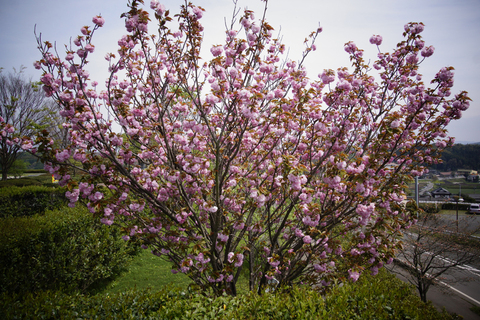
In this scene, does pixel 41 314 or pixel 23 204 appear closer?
pixel 41 314

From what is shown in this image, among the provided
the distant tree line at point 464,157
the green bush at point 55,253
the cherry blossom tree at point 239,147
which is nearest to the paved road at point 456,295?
the cherry blossom tree at point 239,147

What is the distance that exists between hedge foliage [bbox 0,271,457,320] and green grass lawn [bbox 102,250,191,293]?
3.57 m

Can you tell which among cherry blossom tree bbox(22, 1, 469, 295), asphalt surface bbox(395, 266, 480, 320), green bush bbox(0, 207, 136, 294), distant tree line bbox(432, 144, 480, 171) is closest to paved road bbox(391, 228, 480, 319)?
asphalt surface bbox(395, 266, 480, 320)

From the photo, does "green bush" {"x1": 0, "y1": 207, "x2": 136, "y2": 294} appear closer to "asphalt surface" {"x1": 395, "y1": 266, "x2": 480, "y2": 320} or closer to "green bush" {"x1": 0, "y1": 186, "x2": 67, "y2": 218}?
"green bush" {"x1": 0, "y1": 186, "x2": 67, "y2": 218}

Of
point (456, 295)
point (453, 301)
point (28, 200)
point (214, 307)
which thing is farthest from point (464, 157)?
point (28, 200)

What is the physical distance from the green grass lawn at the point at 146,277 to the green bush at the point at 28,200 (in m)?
3.58

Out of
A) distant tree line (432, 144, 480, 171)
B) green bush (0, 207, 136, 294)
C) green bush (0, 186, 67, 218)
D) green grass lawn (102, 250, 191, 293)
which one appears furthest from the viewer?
distant tree line (432, 144, 480, 171)

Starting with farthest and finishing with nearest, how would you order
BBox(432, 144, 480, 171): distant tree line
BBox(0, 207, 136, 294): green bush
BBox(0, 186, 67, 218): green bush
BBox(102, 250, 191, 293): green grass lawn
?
1. BBox(432, 144, 480, 171): distant tree line
2. BBox(0, 186, 67, 218): green bush
3. BBox(102, 250, 191, 293): green grass lawn
4. BBox(0, 207, 136, 294): green bush

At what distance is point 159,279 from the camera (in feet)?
22.5

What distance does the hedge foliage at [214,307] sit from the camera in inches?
104

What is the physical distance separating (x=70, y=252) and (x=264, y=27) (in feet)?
20.0

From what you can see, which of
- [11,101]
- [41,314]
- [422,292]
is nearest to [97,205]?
[41,314]

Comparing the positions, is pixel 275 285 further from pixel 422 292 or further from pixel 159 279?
pixel 422 292

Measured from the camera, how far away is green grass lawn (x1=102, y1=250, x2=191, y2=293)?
20.9ft
